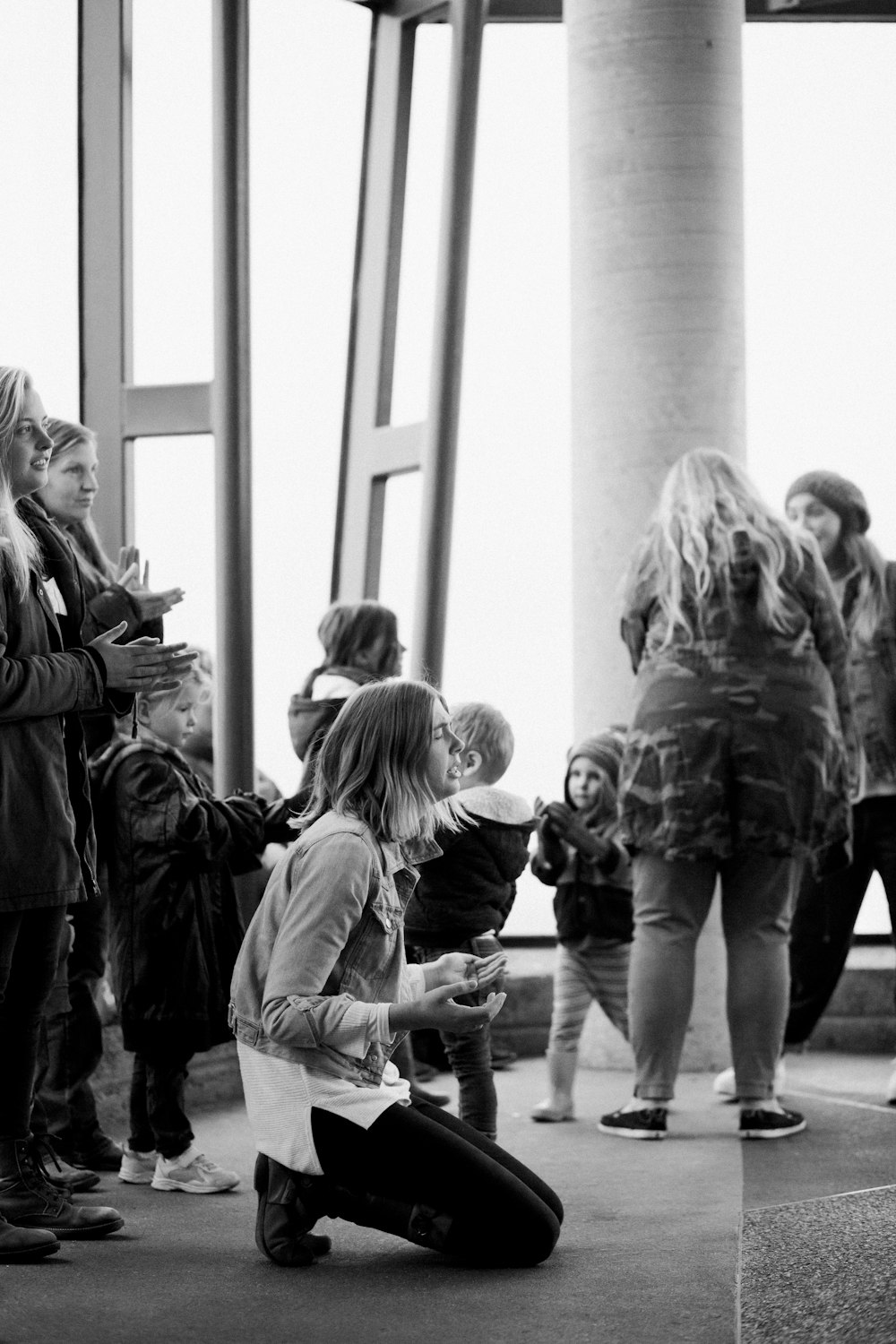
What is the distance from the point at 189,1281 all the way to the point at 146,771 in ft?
3.65

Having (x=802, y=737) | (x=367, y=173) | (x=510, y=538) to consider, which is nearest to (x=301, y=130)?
(x=367, y=173)

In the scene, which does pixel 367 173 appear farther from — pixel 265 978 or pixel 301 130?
pixel 265 978

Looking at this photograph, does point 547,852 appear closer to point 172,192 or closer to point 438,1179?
point 438,1179

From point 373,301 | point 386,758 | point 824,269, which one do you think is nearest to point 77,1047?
point 386,758

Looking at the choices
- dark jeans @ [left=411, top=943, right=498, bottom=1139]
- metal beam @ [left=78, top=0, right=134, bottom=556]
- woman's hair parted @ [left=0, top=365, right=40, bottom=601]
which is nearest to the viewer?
woman's hair parted @ [left=0, top=365, right=40, bottom=601]

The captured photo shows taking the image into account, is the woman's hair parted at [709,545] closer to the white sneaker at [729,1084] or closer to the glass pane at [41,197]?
the white sneaker at [729,1084]

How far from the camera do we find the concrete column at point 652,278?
4.79 m

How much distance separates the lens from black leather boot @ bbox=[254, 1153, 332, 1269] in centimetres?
295

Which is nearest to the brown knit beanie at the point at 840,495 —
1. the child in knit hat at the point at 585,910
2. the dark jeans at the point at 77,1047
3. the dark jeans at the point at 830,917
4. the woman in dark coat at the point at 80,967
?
the dark jeans at the point at 830,917

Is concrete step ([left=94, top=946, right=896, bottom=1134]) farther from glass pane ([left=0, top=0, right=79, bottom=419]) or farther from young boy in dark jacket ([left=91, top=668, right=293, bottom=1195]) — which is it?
glass pane ([left=0, top=0, right=79, bottom=419])

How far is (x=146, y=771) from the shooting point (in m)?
3.62

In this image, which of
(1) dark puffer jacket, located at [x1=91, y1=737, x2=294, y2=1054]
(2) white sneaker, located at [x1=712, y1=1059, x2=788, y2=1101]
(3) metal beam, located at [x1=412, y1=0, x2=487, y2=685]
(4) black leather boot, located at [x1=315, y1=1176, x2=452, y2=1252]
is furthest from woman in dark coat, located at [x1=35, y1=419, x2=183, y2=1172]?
(3) metal beam, located at [x1=412, y1=0, x2=487, y2=685]

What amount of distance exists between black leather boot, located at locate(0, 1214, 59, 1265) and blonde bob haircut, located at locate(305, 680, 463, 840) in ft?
2.81

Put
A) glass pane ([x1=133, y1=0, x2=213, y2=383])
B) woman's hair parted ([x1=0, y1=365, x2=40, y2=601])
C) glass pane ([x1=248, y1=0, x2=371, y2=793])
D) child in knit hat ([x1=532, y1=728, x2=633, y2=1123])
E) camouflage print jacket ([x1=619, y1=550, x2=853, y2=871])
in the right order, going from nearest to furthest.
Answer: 1. woman's hair parted ([x1=0, y1=365, x2=40, y2=601])
2. camouflage print jacket ([x1=619, y1=550, x2=853, y2=871])
3. child in knit hat ([x1=532, y1=728, x2=633, y2=1123])
4. glass pane ([x1=133, y1=0, x2=213, y2=383])
5. glass pane ([x1=248, y1=0, x2=371, y2=793])
